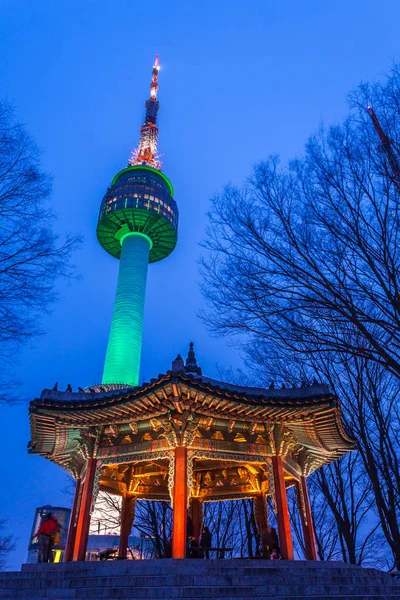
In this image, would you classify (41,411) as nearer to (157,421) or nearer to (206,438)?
(157,421)

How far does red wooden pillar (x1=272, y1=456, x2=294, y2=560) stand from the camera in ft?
40.1

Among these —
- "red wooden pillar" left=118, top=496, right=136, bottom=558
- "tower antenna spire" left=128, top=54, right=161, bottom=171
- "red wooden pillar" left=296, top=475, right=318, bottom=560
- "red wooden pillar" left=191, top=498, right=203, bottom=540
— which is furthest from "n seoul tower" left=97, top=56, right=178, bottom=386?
"red wooden pillar" left=296, top=475, right=318, bottom=560

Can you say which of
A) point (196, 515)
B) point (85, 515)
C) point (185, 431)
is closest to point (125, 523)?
point (196, 515)

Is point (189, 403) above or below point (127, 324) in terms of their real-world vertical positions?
below

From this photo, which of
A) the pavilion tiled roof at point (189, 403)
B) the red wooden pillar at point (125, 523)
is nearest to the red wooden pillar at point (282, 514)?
the pavilion tiled roof at point (189, 403)

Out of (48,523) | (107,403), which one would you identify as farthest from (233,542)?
(107,403)

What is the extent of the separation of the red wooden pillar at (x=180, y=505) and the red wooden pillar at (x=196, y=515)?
210 inches

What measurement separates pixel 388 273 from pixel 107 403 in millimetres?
8570

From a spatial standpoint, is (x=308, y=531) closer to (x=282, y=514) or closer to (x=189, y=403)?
(x=282, y=514)

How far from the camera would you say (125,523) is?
16625 mm

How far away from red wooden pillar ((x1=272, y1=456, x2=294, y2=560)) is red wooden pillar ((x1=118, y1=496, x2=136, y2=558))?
668 centimetres

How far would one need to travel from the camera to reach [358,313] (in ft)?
27.6

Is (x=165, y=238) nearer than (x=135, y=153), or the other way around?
(x=165, y=238)

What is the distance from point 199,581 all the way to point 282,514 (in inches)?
178
